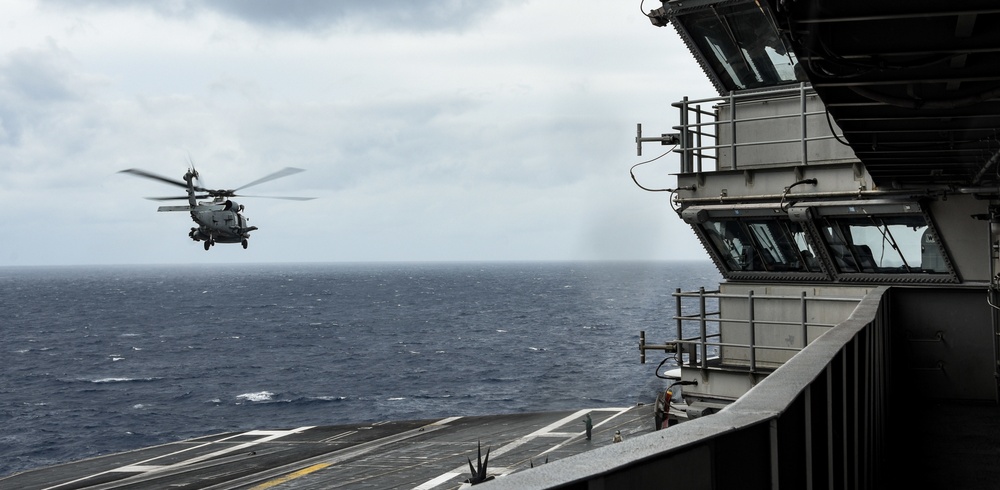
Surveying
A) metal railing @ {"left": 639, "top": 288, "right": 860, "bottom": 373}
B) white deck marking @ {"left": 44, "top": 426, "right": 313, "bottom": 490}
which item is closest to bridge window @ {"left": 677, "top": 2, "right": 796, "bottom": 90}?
metal railing @ {"left": 639, "top": 288, "right": 860, "bottom": 373}

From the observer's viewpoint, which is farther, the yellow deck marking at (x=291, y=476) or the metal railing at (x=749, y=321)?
the yellow deck marking at (x=291, y=476)

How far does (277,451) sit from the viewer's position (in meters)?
42.7

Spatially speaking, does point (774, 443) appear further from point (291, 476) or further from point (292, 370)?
point (292, 370)

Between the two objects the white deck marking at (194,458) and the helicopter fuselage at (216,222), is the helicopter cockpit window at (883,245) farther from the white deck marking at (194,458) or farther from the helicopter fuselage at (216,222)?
the helicopter fuselage at (216,222)

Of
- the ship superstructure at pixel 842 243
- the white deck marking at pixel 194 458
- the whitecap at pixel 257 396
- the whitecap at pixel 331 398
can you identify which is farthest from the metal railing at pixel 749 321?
the whitecap at pixel 257 396

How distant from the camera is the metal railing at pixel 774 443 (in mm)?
3146

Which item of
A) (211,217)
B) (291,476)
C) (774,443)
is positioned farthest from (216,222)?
(774,443)

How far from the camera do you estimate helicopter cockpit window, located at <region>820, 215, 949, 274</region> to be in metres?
18.0

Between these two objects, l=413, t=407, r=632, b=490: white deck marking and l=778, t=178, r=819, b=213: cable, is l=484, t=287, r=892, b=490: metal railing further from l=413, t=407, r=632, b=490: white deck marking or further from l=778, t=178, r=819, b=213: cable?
l=413, t=407, r=632, b=490: white deck marking

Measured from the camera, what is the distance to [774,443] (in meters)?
4.65

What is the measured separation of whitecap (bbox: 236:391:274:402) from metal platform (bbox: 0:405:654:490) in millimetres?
27008

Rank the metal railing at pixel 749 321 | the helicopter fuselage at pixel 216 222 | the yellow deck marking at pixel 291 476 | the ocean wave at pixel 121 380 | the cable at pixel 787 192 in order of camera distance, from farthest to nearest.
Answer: the ocean wave at pixel 121 380 < the helicopter fuselage at pixel 216 222 < the yellow deck marking at pixel 291 476 < the metal railing at pixel 749 321 < the cable at pixel 787 192

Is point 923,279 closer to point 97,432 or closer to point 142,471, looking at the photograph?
point 142,471

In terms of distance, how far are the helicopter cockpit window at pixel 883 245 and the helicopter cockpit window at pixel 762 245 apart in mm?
649
